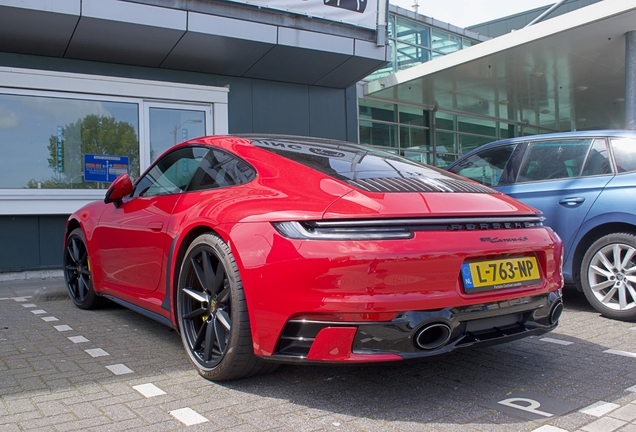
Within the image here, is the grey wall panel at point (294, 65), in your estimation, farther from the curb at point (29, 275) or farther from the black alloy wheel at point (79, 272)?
the black alloy wheel at point (79, 272)

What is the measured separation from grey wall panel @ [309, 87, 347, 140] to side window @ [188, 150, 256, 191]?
6535 millimetres

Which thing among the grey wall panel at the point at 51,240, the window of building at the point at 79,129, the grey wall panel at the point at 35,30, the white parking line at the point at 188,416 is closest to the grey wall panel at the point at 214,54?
the window of building at the point at 79,129

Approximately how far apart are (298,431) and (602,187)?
339cm

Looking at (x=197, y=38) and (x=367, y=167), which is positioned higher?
(x=197, y=38)

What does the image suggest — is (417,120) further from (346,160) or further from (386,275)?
(386,275)

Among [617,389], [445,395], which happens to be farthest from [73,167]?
[617,389]

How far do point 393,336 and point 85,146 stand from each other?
6935 mm

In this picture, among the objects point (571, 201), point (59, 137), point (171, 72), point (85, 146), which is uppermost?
point (171, 72)

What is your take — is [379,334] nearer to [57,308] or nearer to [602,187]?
[602,187]

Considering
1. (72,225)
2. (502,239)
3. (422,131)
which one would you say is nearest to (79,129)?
(72,225)

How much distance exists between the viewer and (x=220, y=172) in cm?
323

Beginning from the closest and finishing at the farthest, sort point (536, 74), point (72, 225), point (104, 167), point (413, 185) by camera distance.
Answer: point (413, 185)
point (72, 225)
point (104, 167)
point (536, 74)

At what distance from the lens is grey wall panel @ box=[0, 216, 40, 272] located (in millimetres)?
7355

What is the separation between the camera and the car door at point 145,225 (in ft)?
11.4
